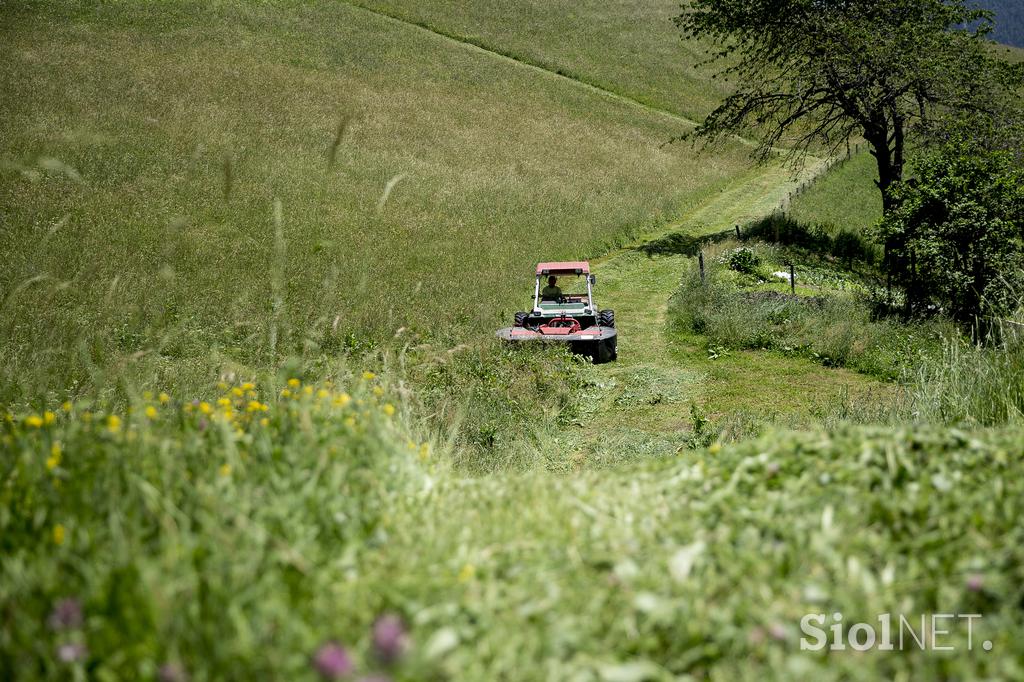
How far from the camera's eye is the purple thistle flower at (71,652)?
7.82 feet

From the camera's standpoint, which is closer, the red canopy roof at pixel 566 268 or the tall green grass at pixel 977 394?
the tall green grass at pixel 977 394

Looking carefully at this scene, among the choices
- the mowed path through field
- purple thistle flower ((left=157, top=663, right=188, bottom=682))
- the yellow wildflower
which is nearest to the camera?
purple thistle flower ((left=157, top=663, right=188, bottom=682))

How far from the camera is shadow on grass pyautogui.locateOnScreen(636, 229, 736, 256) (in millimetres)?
22312

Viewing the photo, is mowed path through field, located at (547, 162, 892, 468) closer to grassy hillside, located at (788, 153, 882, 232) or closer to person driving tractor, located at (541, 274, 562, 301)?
person driving tractor, located at (541, 274, 562, 301)

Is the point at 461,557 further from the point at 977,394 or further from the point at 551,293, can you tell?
the point at 551,293

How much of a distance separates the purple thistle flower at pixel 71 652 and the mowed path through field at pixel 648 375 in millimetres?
5455

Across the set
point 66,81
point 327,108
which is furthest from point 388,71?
point 66,81

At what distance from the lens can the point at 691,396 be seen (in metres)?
11.2

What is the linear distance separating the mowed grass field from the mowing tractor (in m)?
0.94

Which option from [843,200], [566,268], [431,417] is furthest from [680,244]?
[431,417]

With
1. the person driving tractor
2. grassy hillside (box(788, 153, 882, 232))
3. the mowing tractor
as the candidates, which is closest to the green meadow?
grassy hillside (box(788, 153, 882, 232))

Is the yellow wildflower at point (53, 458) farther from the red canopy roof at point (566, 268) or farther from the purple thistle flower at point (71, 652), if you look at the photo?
the red canopy roof at point (566, 268)

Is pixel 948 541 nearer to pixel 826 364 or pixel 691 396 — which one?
pixel 691 396

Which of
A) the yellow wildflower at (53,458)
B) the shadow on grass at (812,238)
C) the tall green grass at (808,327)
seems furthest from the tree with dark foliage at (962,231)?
the yellow wildflower at (53,458)
